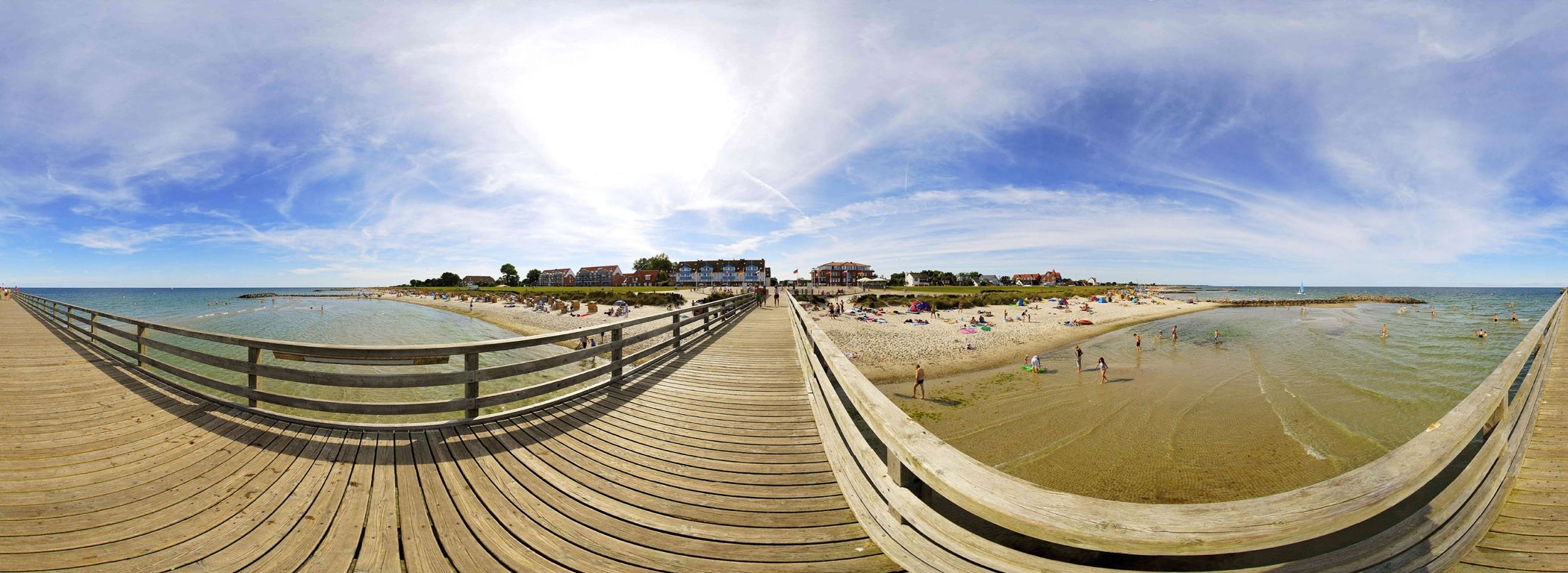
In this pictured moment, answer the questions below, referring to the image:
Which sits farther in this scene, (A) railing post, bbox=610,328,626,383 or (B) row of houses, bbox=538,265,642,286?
(B) row of houses, bbox=538,265,642,286

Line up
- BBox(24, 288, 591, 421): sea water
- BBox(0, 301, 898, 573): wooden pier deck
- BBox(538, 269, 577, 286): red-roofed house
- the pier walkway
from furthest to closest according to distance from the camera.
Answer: BBox(538, 269, 577, 286): red-roofed house
BBox(24, 288, 591, 421): sea water
BBox(0, 301, 898, 573): wooden pier deck
the pier walkway

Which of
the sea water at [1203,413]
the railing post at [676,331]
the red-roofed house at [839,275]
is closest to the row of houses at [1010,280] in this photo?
the red-roofed house at [839,275]

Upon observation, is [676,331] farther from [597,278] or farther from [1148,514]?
[597,278]

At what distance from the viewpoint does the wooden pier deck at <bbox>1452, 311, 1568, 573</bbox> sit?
3.24m

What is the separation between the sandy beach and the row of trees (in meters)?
70.1

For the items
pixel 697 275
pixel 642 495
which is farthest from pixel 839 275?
pixel 642 495

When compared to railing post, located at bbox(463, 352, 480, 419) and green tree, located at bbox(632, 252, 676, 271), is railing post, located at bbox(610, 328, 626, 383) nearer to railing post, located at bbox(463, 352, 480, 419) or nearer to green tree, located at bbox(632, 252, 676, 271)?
railing post, located at bbox(463, 352, 480, 419)

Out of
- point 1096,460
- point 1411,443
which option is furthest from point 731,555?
point 1096,460


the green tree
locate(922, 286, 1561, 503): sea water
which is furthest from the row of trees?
locate(922, 286, 1561, 503): sea water

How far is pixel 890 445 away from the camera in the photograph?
2.37 m

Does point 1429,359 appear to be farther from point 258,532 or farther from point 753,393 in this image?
point 258,532

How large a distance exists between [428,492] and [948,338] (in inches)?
911

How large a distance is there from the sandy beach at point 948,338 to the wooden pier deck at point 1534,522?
10066 millimetres

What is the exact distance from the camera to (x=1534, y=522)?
3598 mm
